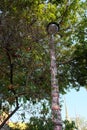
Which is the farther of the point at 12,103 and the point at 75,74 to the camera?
the point at 75,74

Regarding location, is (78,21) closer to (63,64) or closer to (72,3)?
(72,3)

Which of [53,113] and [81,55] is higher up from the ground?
[81,55]

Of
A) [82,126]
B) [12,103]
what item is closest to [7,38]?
[12,103]

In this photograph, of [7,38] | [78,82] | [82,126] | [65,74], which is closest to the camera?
[7,38]

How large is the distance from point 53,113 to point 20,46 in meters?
4.26

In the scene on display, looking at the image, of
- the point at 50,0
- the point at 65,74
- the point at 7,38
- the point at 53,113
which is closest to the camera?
the point at 53,113

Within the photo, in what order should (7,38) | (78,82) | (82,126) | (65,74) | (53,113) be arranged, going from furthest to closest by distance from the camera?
(82,126) → (78,82) → (65,74) → (7,38) → (53,113)

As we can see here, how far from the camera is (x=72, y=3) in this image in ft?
63.2

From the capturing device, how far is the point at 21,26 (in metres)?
12.0

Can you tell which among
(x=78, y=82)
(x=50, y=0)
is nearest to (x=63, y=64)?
(x=78, y=82)

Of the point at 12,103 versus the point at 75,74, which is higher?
the point at 75,74

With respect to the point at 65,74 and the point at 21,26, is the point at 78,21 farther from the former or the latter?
the point at 21,26

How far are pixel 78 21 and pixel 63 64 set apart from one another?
343 centimetres


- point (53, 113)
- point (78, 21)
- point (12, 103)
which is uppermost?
point (78, 21)
